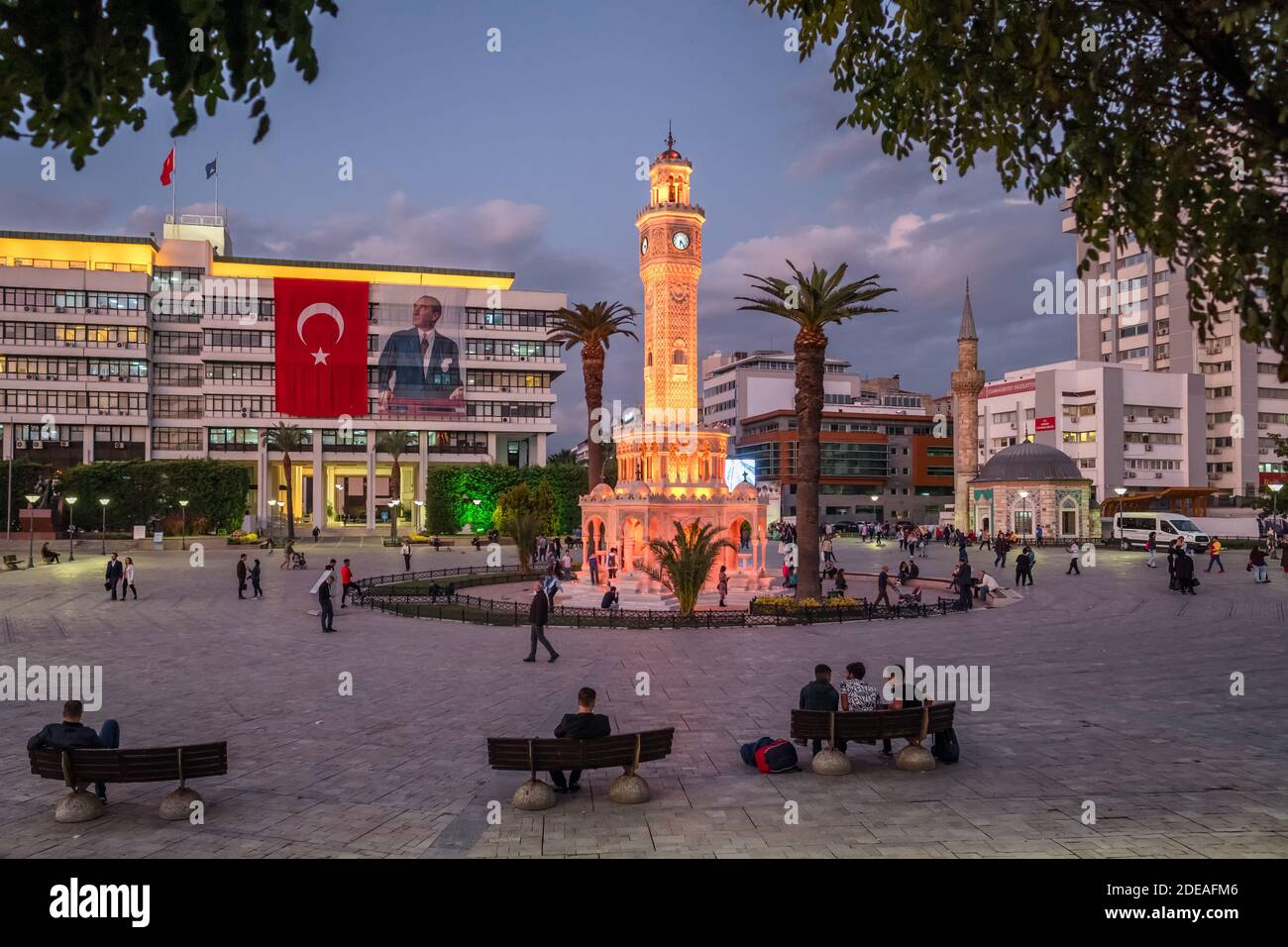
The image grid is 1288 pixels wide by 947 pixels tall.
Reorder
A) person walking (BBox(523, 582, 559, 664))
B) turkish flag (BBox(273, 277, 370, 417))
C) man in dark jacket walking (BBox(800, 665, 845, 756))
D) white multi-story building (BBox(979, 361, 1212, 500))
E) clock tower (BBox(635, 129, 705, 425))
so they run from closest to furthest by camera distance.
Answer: man in dark jacket walking (BBox(800, 665, 845, 756)) → person walking (BBox(523, 582, 559, 664)) → clock tower (BBox(635, 129, 705, 425)) → turkish flag (BBox(273, 277, 370, 417)) → white multi-story building (BBox(979, 361, 1212, 500))

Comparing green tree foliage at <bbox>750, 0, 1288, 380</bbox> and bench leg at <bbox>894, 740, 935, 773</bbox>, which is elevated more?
green tree foliage at <bbox>750, 0, 1288, 380</bbox>

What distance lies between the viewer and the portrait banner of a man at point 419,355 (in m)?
82.1

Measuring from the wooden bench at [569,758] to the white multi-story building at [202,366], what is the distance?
69563 mm

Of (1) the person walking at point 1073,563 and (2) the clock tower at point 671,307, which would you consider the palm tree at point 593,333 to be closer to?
(2) the clock tower at point 671,307

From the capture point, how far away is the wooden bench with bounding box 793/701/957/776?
991 cm

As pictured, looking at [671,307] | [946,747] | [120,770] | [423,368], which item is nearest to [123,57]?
[120,770]

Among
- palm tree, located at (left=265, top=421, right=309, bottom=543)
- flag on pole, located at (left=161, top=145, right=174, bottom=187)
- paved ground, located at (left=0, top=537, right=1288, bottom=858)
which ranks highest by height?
flag on pole, located at (left=161, top=145, right=174, bottom=187)

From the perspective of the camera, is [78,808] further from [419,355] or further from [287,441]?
[419,355]

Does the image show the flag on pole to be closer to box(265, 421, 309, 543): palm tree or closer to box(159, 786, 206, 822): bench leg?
box(265, 421, 309, 543): palm tree

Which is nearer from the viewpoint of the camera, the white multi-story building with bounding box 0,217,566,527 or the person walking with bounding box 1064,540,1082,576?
the person walking with bounding box 1064,540,1082,576

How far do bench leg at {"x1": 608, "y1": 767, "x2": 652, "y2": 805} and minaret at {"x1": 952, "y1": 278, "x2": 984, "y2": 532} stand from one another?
2750 inches

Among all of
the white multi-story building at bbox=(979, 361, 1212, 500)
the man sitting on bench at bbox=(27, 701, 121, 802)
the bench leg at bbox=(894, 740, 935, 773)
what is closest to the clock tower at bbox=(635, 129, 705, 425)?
the bench leg at bbox=(894, 740, 935, 773)
